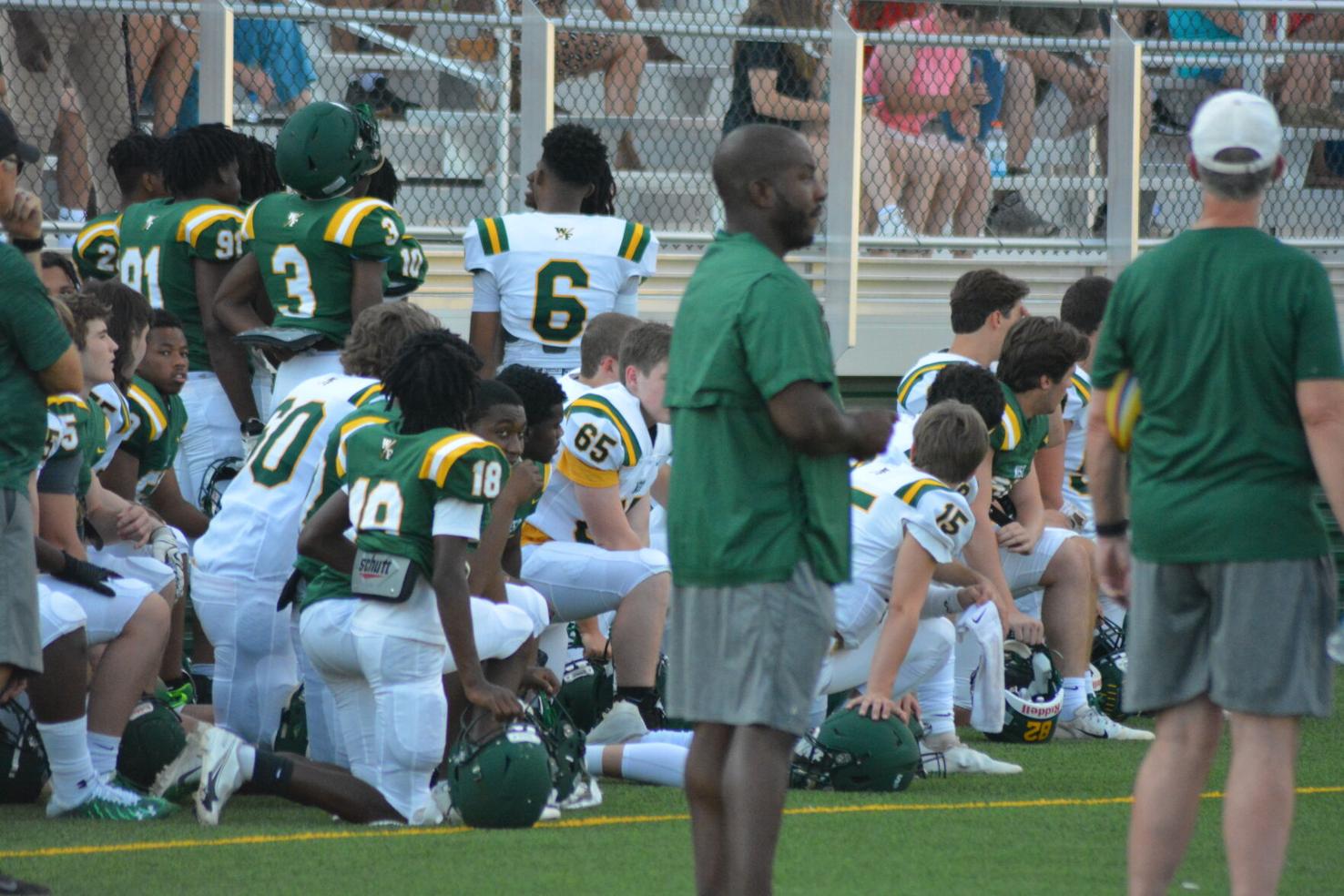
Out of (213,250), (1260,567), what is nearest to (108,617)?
(213,250)

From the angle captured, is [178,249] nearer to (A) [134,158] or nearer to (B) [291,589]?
(A) [134,158]

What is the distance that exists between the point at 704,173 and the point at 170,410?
3.51m

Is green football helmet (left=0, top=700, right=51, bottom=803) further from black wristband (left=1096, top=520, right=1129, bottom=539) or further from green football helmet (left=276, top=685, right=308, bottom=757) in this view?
black wristband (left=1096, top=520, right=1129, bottom=539)

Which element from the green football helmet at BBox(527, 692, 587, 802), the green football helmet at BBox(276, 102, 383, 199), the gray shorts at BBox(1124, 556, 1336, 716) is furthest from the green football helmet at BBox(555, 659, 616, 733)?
the gray shorts at BBox(1124, 556, 1336, 716)

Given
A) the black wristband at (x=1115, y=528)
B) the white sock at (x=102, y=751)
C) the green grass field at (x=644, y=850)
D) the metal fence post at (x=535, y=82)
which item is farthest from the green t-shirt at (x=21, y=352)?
the metal fence post at (x=535, y=82)

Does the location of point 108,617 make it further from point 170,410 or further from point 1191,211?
point 1191,211

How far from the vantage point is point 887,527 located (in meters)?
6.61

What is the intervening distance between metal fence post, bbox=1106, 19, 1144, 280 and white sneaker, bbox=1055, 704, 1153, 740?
10.3ft

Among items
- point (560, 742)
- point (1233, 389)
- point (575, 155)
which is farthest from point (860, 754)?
point (575, 155)

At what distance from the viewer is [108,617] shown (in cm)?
587

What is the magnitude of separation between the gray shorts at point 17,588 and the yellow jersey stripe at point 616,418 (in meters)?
2.67

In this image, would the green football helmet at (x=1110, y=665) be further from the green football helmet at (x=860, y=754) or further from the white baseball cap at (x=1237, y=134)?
the white baseball cap at (x=1237, y=134)

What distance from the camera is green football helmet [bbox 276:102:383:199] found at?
23.0 ft

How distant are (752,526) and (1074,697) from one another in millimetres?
4245
